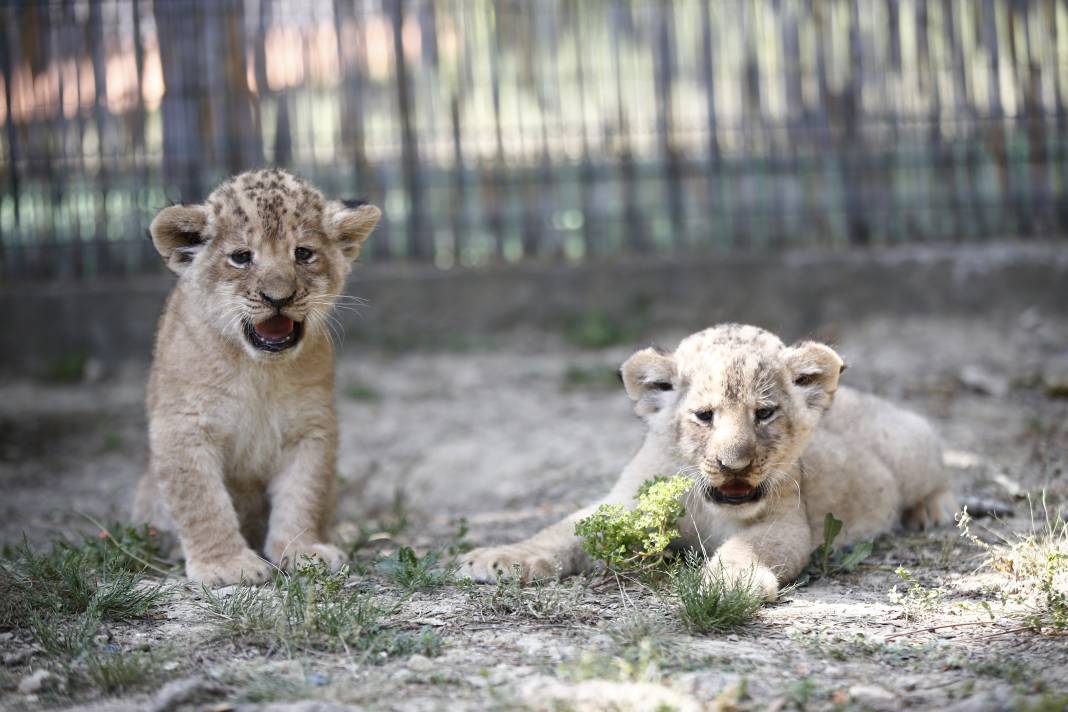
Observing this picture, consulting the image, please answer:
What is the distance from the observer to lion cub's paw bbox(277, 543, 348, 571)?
4742mm

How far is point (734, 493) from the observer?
4.55 m

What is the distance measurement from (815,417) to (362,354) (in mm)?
5525

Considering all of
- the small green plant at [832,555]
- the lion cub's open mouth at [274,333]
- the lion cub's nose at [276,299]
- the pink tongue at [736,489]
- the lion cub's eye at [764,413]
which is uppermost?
the lion cub's nose at [276,299]

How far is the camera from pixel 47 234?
383 inches

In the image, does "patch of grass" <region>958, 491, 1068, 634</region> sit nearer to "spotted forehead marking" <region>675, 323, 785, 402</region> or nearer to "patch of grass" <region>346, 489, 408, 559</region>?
"spotted forehead marking" <region>675, 323, 785, 402</region>

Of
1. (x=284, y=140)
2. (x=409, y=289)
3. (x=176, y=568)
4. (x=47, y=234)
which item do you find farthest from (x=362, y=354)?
(x=176, y=568)

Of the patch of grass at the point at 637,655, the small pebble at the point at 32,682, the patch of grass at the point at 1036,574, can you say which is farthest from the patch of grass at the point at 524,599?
the patch of grass at the point at 1036,574

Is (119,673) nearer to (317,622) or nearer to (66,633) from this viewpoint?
(66,633)

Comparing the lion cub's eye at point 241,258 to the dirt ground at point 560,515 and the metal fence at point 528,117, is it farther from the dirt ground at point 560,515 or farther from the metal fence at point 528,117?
the metal fence at point 528,117

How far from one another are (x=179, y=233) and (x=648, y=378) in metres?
2.06

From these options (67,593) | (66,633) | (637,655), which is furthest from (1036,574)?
(67,593)

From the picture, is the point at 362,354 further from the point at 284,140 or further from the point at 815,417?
the point at 815,417

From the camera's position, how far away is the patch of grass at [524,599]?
4145 mm

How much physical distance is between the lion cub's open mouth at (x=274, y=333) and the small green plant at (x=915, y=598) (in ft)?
8.33
